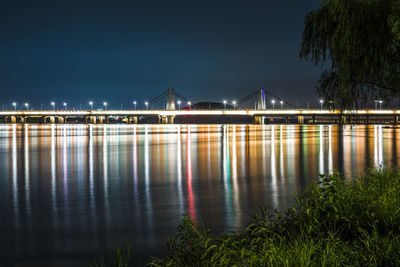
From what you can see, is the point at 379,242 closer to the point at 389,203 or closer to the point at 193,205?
the point at 389,203

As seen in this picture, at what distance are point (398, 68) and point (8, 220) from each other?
9.87 m

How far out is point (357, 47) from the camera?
1048 cm

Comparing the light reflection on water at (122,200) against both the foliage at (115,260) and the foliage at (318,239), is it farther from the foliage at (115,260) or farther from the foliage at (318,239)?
the foliage at (318,239)

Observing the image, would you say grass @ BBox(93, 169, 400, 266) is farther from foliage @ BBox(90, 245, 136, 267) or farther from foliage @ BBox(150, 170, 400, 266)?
foliage @ BBox(90, 245, 136, 267)

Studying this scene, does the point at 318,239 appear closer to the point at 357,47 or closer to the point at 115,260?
the point at 115,260

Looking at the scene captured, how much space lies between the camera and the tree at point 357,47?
1017 cm

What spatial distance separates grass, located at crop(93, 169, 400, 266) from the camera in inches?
203

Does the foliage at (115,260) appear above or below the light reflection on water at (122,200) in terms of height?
below

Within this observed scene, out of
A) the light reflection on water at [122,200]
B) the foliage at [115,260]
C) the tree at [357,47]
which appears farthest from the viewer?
the tree at [357,47]

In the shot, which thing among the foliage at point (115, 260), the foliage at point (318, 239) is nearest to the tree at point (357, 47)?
the foliage at point (318, 239)

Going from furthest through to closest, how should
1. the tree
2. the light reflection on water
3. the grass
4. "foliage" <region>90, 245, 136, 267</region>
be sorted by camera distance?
the tree → the light reflection on water → "foliage" <region>90, 245, 136, 267</region> → the grass

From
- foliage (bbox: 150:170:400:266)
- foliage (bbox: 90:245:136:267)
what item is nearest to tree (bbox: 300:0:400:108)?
foliage (bbox: 150:170:400:266)

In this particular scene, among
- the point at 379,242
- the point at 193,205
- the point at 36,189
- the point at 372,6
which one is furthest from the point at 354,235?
the point at 36,189

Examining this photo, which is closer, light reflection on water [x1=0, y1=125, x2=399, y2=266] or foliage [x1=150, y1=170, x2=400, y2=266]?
foliage [x1=150, y1=170, x2=400, y2=266]
